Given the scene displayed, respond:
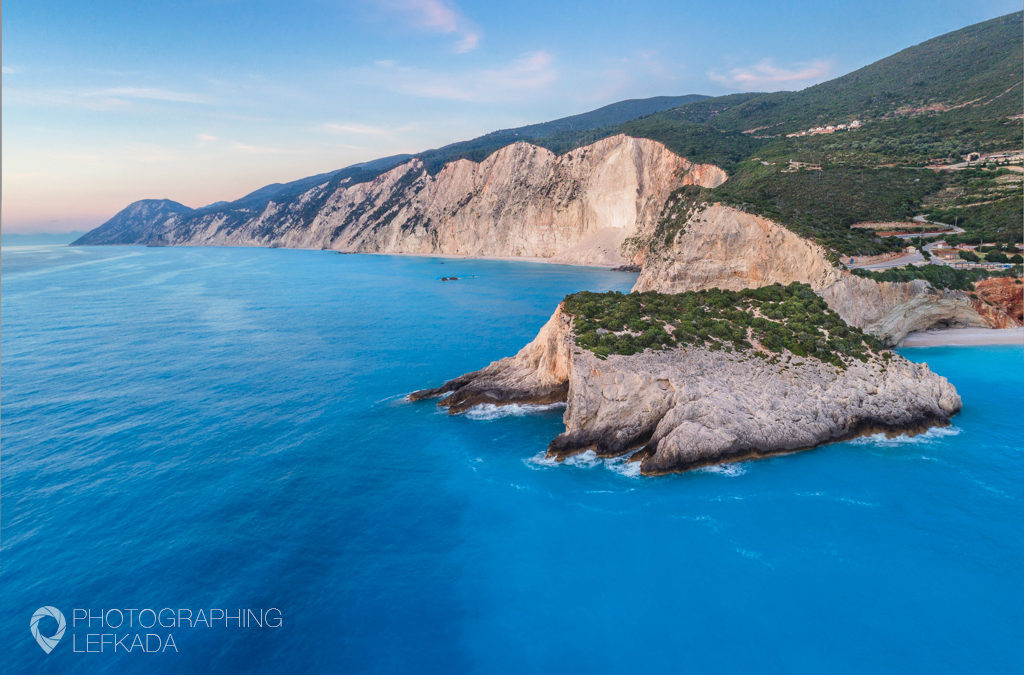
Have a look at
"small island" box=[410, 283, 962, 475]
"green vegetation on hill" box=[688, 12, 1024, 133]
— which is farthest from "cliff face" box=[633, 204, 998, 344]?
"green vegetation on hill" box=[688, 12, 1024, 133]

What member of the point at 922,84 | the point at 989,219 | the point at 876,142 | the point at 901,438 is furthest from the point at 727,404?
the point at 922,84

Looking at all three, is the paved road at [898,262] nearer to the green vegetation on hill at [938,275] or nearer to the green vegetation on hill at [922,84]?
the green vegetation on hill at [938,275]

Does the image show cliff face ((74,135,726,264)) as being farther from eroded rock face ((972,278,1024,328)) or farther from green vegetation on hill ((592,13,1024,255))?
eroded rock face ((972,278,1024,328))

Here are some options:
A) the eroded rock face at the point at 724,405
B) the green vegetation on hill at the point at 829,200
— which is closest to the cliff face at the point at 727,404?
the eroded rock face at the point at 724,405

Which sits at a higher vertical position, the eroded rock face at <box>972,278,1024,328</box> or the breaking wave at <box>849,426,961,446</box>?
the eroded rock face at <box>972,278,1024,328</box>

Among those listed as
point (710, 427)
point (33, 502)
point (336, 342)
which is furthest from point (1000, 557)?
point (336, 342)

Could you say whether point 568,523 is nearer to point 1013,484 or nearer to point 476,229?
point 1013,484
